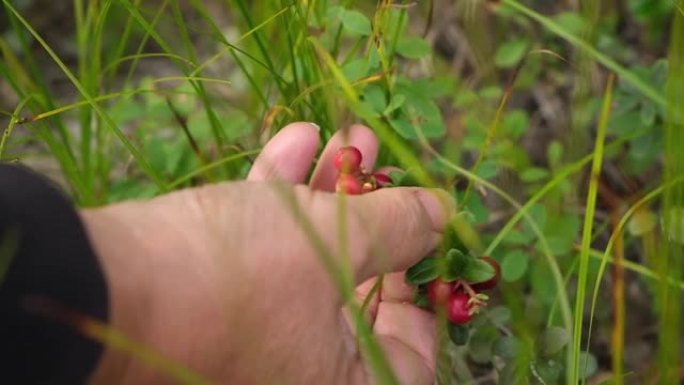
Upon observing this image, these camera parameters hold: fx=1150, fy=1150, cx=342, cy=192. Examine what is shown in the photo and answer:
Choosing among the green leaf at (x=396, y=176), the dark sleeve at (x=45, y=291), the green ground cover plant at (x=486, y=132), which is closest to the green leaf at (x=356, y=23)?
the green ground cover plant at (x=486, y=132)

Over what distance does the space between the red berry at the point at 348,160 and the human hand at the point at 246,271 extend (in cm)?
7

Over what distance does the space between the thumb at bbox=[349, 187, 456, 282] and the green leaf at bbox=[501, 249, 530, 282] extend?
0.32m

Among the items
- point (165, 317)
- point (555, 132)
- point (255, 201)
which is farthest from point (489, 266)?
point (555, 132)

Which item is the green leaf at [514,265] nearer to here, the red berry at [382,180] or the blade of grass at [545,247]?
the blade of grass at [545,247]

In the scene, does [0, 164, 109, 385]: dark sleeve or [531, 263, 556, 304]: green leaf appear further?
[531, 263, 556, 304]: green leaf

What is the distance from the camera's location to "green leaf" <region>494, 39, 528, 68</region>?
2223 mm

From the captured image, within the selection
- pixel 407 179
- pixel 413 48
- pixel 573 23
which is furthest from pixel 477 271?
pixel 573 23

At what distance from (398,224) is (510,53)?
980 millimetres

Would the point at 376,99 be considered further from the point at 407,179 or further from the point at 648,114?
the point at 648,114

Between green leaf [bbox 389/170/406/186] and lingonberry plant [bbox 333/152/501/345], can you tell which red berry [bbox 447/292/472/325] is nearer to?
lingonberry plant [bbox 333/152/501/345]

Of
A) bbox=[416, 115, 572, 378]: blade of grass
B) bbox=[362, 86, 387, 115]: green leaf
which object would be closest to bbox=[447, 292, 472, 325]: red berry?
bbox=[416, 115, 572, 378]: blade of grass

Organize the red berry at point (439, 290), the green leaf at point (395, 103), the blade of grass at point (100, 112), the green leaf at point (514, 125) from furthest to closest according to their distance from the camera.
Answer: the green leaf at point (514, 125) < the green leaf at point (395, 103) < the blade of grass at point (100, 112) < the red berry at point (439, 290)

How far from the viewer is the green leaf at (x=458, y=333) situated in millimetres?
1432

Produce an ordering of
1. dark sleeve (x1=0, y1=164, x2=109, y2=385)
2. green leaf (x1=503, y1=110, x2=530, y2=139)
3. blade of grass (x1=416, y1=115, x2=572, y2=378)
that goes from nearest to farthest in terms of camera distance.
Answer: dark sleeve (x1=0, y1=164, x2=109, y2=385) → blade of grass (x1=416, y1=115, x2=572, y2=378) → green leaf (x1=503, y1=110, x2=530, y2=139)
